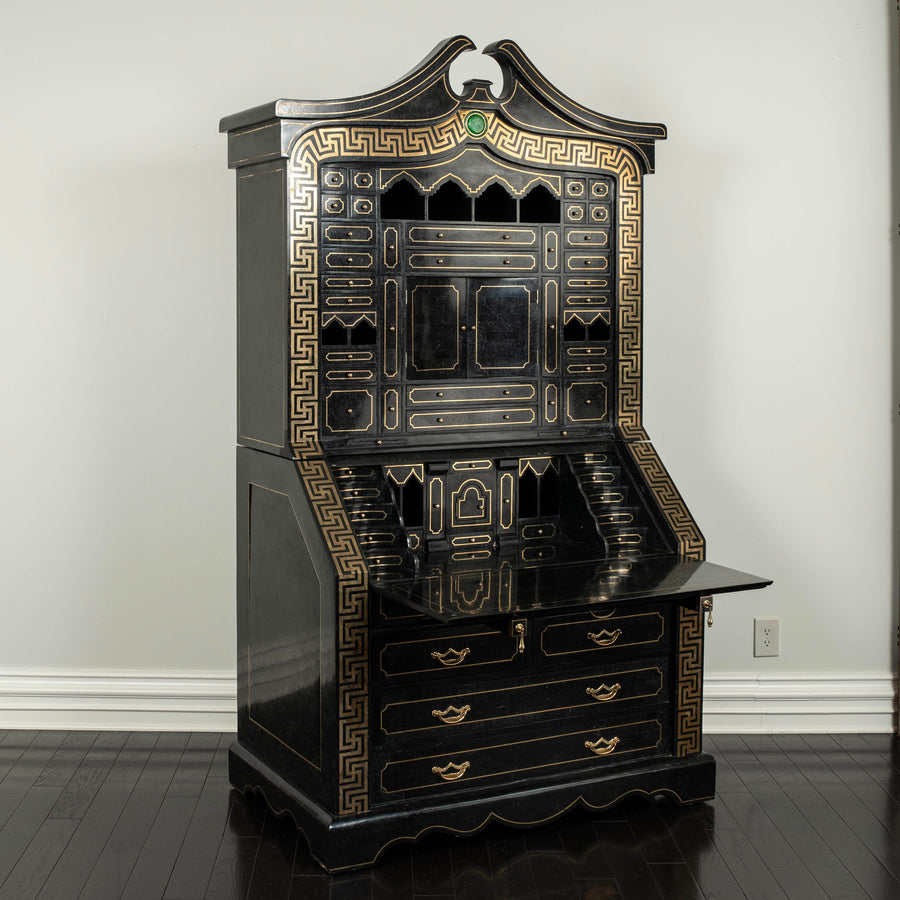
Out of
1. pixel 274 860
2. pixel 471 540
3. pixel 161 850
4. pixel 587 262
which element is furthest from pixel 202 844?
pixel 587 262

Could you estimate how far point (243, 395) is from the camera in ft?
12.5

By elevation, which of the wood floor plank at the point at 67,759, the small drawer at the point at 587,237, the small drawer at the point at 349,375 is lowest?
the wood floor plank at the point at 67,759

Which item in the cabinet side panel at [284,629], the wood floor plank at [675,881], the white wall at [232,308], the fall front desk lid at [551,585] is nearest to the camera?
the fall front desk lid at [551,585]

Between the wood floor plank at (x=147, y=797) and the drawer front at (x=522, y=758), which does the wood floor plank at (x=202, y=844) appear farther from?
the drawer front at (x=522, y=758)

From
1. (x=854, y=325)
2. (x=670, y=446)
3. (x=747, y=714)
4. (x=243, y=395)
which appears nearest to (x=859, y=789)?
(x=747, y=714)

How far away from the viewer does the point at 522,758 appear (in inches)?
142

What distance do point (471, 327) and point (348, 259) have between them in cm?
46

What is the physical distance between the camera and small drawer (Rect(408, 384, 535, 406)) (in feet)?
12.1

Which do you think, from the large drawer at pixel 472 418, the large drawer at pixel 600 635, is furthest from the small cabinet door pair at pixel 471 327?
the large drawer at pixel 600 635

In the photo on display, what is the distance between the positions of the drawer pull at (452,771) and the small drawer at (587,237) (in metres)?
1.58

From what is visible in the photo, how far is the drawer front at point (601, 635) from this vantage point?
11.8 feet

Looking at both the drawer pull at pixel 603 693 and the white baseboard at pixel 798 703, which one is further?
the white baseboard at pixel 798 703

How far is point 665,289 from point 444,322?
1.08 metres

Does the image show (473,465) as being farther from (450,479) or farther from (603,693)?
(603,693)
